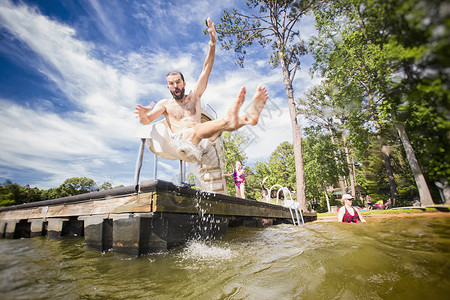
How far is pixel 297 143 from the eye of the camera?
10.6m

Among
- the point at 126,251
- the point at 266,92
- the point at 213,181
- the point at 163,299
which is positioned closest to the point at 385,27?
the point at 163,299

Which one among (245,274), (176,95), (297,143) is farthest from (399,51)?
(297,143)

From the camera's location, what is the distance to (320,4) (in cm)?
1009

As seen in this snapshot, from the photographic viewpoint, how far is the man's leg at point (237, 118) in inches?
98.3

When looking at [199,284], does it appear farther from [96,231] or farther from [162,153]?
[162,153]

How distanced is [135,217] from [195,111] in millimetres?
2322

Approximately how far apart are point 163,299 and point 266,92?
244 centimetres

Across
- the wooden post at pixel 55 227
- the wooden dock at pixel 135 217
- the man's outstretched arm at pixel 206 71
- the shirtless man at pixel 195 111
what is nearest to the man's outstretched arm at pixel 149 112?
the shirtless man at pixel 195 111

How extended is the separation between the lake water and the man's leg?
1507mm

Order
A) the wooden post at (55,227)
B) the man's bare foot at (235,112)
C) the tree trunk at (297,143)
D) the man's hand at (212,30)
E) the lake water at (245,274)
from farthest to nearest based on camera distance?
the tree trunk at (297,143), the man's hand at (212,30), the wooden post at (55,227), the man's bare foot at (235,112), the lake water at (245,274)

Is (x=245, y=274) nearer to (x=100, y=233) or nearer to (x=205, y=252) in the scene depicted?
(x=205, y=252)

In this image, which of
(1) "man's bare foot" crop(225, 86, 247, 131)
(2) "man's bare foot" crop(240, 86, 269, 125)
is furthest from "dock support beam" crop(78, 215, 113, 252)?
(2) "man's bare foot" crop(240, 86, 269, 125)

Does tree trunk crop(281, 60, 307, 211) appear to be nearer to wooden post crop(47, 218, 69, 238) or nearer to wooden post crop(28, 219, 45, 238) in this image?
wooden post crop(47, 218, 69, 238)

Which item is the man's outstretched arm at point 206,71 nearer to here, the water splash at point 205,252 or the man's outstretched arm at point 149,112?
the man's outstretched arm at point 149,112
